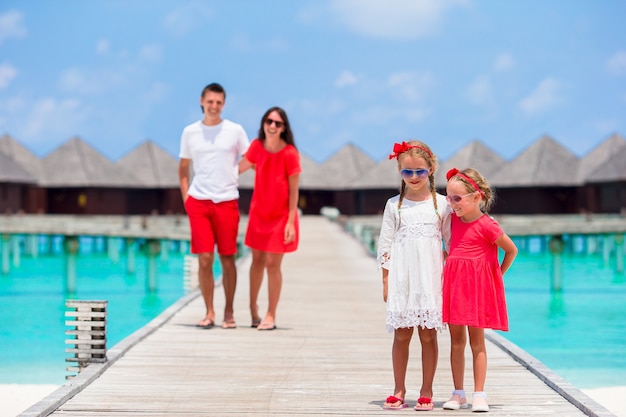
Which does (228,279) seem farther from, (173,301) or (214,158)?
(173,301)

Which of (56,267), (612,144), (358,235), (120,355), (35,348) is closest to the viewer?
(120,355)

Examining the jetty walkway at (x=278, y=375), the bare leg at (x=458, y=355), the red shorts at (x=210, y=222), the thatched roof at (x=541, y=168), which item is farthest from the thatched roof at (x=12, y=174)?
the bare leg at (x=458, y=355)

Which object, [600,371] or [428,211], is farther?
[600,371]

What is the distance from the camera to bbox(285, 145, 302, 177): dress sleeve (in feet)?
24.2

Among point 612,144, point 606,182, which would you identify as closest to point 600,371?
point 606,182

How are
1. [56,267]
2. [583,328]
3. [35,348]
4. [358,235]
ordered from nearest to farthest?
[35,348]
[583,328]
[358,235]
[56,267]

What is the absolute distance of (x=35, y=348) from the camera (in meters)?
16.2

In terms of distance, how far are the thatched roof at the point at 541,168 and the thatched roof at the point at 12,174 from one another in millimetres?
24238

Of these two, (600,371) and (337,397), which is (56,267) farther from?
(337,397)

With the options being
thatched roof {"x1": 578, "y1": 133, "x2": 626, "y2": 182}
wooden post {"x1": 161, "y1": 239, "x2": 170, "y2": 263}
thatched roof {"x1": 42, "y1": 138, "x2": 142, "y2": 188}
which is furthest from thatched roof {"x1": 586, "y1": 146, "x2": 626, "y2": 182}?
thatched roof {"x1": 42, "y1": 138, "x2": 142, "y2": 188}

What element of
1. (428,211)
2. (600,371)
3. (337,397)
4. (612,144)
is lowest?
(600,371)

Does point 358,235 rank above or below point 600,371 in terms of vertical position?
above

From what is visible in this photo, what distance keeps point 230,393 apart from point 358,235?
21489mm

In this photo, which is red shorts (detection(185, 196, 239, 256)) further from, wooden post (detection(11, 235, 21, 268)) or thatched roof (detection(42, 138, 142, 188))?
thatched roof (detection(42, 138, 142, 188))
